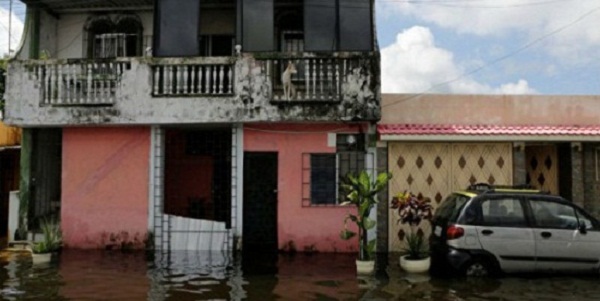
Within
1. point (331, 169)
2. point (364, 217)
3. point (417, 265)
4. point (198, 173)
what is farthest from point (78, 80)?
point (417, 265)

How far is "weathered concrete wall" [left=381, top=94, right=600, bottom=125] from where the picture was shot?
40.0ft

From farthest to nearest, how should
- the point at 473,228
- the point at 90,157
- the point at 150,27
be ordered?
the point at 150,27 → the point at 90,157 → the point at 473,228

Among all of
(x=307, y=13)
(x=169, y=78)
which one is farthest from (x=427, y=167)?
(x=169, y=78)

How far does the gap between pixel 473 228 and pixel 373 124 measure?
12.8 feet

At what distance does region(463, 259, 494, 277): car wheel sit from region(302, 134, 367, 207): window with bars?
145 inches

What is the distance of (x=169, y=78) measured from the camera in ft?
38.5

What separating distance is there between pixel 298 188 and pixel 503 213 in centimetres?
461

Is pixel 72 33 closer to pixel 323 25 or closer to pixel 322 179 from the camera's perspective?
pixel 323 25

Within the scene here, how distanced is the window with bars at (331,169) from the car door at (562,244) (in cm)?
412

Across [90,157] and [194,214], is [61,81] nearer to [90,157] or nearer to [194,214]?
[90,157]

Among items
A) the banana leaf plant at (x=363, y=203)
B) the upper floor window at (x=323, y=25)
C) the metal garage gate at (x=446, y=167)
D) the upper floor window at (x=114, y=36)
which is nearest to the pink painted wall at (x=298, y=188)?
the metal garage gate at (x=446, y=167)

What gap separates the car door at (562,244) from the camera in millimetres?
8734

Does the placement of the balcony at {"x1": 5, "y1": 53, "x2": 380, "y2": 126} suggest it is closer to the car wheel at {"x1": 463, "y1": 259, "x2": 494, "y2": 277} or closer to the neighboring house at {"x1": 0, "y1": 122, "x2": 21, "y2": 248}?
the neighboring house at {"x1": 0, "y1": 122, "x2": 21, "y2": 248}

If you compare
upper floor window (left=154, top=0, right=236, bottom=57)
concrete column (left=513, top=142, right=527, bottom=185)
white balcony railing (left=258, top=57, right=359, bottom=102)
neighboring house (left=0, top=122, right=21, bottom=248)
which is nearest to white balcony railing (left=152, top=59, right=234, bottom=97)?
upper floor window (left=154, top=0, right=236, bottom=57)
